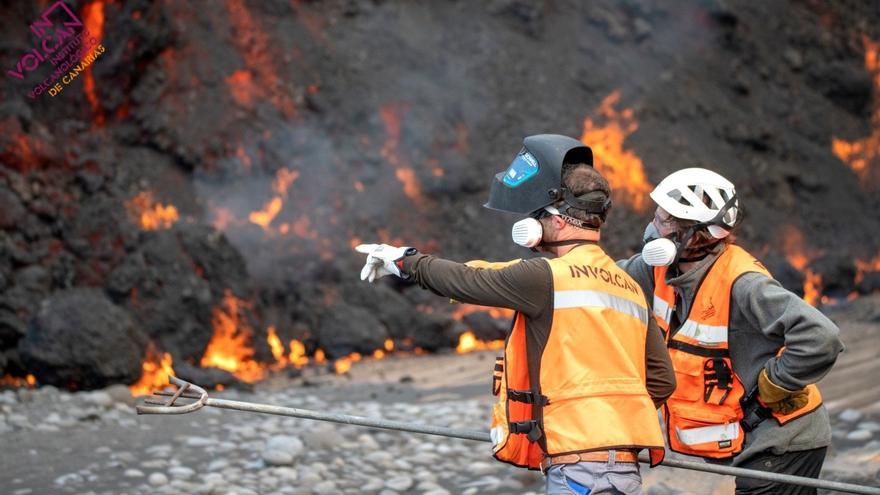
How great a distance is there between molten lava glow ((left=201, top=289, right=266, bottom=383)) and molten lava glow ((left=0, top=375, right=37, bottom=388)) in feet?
6.81

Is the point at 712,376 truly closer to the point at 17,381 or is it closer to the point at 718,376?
the point at 718,376

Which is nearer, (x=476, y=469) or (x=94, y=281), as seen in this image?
(x=476, y=469)

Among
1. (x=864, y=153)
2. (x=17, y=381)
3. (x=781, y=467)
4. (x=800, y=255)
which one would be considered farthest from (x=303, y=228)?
(x=864, y=153)

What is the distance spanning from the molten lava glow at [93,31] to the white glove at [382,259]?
12.2 metres

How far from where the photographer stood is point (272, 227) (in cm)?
1477

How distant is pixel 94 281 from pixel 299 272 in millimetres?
3060

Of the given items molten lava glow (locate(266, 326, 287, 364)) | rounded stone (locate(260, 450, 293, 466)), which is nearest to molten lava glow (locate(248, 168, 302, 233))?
molten lava glow (locate(266, 326, 287, 364))

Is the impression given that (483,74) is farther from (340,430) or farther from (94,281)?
(340,430)

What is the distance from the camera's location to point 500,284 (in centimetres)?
346

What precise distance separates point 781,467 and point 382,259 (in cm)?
199

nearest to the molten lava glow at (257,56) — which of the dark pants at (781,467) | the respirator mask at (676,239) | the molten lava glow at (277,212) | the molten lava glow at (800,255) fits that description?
the molten lava glow at (277,212)

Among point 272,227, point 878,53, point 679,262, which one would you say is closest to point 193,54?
point 272,227

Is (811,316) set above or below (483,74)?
below

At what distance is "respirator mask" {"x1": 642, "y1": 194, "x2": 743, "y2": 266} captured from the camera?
4180 millimetres
